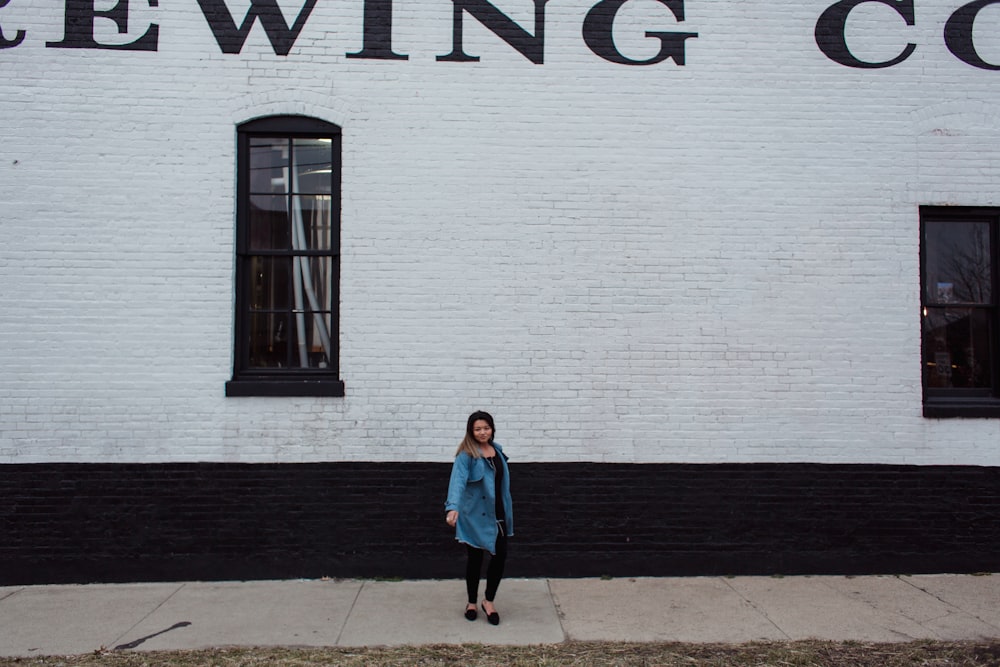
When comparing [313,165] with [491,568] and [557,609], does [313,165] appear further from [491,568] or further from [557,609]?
[557,609]

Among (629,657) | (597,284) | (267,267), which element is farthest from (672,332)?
(267,267)

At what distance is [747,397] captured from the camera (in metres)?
6.40

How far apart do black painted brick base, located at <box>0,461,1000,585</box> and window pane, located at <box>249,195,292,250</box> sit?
6.59 ft

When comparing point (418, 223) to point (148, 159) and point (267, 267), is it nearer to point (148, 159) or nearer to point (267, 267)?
point (267, 267)

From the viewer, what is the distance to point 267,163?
6.59 metres

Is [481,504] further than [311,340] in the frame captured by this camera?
No

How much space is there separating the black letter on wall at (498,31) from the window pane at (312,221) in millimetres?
1831

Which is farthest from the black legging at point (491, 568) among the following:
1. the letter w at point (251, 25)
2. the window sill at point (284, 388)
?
the letter w at point (251, 25)

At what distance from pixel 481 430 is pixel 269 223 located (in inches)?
119

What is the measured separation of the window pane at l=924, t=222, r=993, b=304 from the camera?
673cm

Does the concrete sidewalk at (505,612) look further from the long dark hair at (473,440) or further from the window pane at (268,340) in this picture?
the window pane at (268,340)

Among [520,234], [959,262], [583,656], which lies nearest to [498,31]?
[520,234]

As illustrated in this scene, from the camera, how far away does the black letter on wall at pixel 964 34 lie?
6621mm

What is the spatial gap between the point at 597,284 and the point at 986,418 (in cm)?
371
